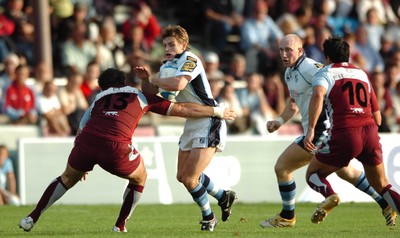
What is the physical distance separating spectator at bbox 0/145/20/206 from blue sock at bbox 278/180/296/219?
6415mm

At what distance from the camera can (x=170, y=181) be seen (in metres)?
18.7

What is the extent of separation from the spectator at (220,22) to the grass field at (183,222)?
6.32 m

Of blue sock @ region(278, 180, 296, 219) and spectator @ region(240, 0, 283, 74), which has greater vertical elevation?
blue sock @ region(278, 180, 296, 219)

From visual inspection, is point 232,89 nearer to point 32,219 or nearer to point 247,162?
point 247,162

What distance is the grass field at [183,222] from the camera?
11.8 metres

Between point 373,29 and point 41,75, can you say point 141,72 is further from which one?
point 373,29

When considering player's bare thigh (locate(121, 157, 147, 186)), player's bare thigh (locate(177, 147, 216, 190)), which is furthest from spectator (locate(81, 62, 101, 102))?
player's bare thigh (locate(121, 157, 147, 186))

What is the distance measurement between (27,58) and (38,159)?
381 cm

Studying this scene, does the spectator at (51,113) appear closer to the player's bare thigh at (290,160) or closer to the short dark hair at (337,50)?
the player's bare thigh at (290,160)

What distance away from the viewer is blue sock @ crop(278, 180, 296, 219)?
12859 millimetres

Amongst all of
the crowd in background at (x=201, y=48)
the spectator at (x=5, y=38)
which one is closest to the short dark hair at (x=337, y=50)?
the crowd in background at (x=201, y=48)

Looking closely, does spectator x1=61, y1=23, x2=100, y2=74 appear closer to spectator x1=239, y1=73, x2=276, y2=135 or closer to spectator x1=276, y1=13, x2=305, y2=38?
Result: spectator x1=239, y1=73, x2=276, y2=135

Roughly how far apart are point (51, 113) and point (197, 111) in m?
7.61

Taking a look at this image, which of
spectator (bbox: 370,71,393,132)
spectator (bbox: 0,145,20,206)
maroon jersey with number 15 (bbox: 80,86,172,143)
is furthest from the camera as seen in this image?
spectator (bbox: 370,71,393,132)
